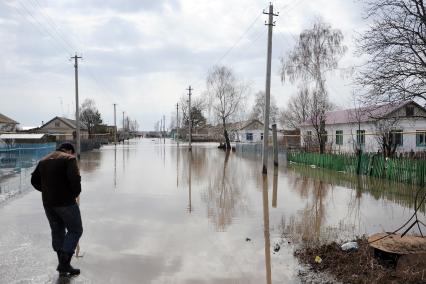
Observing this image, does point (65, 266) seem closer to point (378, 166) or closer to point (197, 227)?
point (197, 227)

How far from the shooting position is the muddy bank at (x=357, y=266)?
5.03 meters

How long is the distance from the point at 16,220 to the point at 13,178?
9.01 meters

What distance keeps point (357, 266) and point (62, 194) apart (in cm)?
380

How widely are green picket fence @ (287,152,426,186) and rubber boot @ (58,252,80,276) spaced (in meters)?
12.6

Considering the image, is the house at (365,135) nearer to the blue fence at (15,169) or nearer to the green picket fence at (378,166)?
the green picket fence at (378,166)

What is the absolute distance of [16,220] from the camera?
369 inches

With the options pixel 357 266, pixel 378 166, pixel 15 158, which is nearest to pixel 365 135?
pixel 378 166

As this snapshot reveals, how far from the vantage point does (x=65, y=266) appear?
5.66m

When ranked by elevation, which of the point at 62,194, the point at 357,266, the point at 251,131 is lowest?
the point at 357,266

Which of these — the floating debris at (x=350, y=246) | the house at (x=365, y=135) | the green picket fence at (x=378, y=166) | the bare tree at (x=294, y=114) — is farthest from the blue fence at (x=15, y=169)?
→ the bare tree at (x=294, y=114)

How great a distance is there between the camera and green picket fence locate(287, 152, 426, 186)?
15133mm

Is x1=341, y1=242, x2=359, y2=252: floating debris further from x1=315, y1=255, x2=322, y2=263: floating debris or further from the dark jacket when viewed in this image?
the dark jacket

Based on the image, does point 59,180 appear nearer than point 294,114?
Yes

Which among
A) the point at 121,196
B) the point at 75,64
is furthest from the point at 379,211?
the point at 75,64
